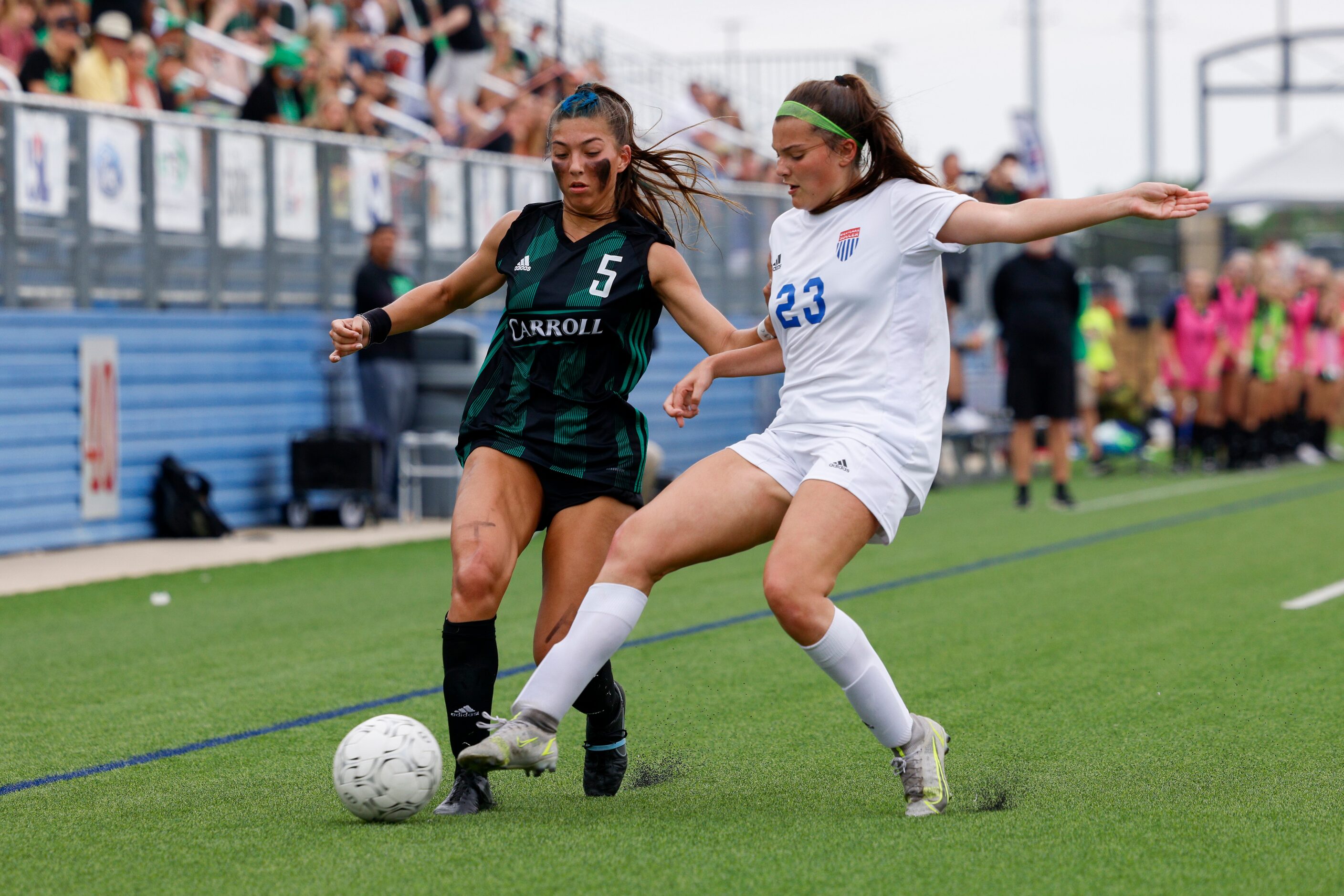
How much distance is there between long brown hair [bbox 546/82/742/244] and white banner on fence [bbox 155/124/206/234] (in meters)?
7.94

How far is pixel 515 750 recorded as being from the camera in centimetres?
416

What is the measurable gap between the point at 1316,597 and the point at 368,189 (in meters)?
8.40

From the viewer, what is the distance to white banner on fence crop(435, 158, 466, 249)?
48.5 feet

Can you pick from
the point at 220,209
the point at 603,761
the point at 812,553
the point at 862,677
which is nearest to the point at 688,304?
the point at 812,553

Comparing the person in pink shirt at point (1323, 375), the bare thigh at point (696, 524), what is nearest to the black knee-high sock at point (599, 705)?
the bare thigh at point (696, 524)

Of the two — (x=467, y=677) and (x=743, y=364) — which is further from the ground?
(x=743, y=364)

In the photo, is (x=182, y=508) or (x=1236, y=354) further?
(x=1236, y=354)

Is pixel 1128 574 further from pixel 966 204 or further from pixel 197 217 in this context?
pixel 197 217

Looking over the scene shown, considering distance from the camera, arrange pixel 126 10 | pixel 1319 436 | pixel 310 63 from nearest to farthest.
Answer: pixel 126 10
pixel 310 63
pixel 1319 436

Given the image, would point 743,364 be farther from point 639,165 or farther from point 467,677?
point 467,677

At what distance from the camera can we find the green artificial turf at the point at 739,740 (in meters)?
3.92

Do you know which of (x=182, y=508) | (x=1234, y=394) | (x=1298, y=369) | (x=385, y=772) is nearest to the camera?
(x=385, y=772)

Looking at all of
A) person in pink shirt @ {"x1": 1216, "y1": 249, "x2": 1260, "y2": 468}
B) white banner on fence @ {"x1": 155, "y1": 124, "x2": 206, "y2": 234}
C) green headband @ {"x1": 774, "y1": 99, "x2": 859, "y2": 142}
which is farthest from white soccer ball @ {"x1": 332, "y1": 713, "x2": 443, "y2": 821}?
person in pink shirt @ {"x1": 1216, "y1": 249, "x2": 1260, "y2": 468}

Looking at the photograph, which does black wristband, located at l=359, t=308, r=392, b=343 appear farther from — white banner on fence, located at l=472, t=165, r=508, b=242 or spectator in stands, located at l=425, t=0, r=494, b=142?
spectator in stands, located at l=425, t=0, r=494, b=142
